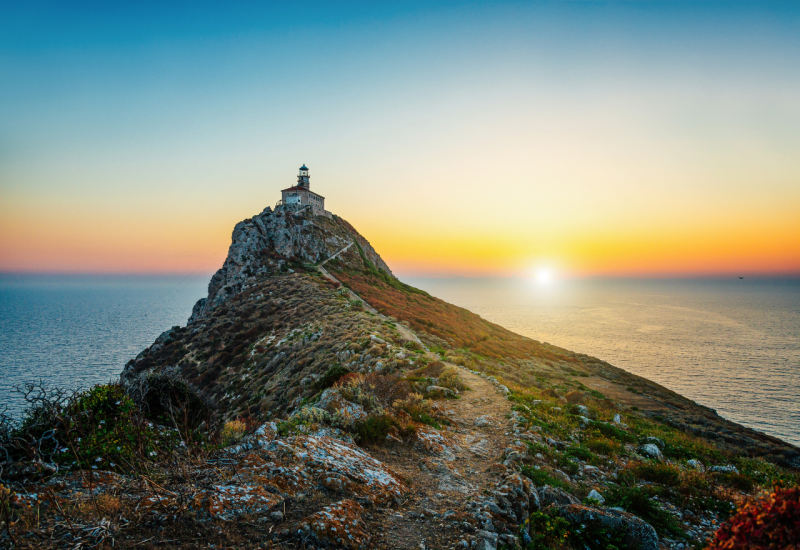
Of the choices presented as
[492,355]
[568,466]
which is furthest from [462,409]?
[492,355]

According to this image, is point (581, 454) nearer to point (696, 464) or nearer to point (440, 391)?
point (696, 464)

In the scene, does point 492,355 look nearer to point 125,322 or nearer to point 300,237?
point 300,237

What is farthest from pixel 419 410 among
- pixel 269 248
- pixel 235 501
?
pixel 269 248

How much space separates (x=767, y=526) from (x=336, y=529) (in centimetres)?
511

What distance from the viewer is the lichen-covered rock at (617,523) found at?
588cm

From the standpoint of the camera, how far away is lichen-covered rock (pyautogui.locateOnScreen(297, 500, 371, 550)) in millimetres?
Result: 5004

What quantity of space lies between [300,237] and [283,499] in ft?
215

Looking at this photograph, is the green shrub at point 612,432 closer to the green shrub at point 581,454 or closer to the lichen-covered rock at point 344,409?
the green shrub at point 581,454

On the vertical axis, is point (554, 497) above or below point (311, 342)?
above

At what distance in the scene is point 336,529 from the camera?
17.1ft

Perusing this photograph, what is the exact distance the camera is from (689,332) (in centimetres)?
10100

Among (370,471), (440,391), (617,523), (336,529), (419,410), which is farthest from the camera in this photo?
(440,391)

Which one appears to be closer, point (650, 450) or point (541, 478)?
point (541, 478)

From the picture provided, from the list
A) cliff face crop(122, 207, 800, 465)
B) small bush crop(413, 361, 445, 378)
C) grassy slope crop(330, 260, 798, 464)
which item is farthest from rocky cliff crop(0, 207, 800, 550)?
grassy slope crop(330, 260, 798, 464)
